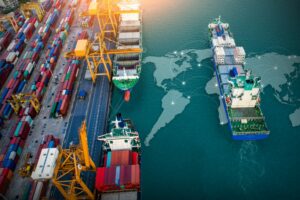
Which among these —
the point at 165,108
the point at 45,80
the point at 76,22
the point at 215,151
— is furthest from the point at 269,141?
the point at 76,22

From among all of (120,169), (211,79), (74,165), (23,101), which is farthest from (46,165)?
(211,79)

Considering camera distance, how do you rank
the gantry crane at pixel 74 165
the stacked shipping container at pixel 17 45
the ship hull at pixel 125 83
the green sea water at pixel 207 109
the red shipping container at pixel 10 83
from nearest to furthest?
the gantry crane at pixel 74 165 < the green sea water at pixel 207 109 < the ship hull at pixel 125 83 < the red shipping container at pixel 10 83 < the stacked shipping container at pixel 17 45

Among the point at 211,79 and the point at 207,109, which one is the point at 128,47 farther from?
the point at 207,109

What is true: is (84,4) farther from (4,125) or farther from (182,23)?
(4,125)

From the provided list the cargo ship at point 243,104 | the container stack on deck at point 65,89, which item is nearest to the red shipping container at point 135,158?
the cargo ship at point 243,104

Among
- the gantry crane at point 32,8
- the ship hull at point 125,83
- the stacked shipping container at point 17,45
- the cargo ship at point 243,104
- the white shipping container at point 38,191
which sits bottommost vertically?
the white shipping container at point 38,191

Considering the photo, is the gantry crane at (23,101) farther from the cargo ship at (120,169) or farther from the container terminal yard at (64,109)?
the cargo ship at (120,169)

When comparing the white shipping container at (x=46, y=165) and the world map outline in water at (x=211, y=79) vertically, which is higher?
the world map outline in water at (x=211, y=79)
